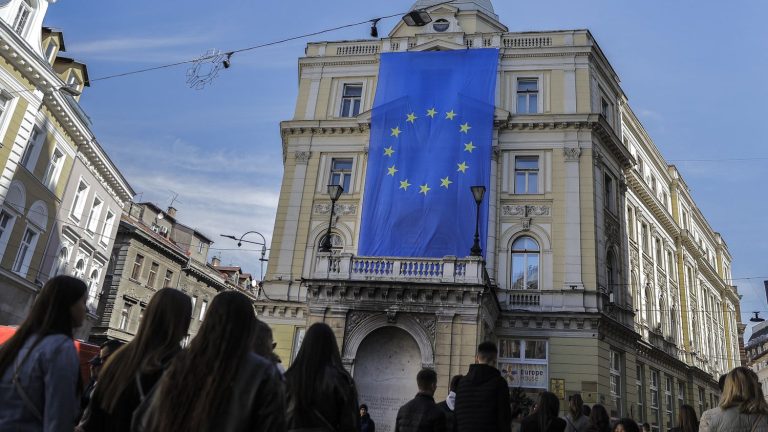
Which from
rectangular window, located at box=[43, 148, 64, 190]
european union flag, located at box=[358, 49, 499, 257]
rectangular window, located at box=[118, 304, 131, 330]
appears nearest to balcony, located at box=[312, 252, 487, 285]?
european union flag, located at box=[358, 49, 499, 257]

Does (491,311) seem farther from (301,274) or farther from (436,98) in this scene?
(436,98)

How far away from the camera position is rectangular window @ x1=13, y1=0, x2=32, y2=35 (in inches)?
1008

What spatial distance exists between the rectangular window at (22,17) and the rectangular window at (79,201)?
904cm

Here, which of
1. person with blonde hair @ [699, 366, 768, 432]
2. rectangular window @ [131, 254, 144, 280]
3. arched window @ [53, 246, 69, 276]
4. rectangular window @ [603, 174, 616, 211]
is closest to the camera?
person with blonde hair @ [699, 366, 768, 432]

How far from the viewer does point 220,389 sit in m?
3.09

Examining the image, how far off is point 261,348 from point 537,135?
2528cm

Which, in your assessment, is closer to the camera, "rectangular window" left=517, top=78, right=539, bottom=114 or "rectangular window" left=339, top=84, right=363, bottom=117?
"rectangular window" left=517, top=78, right=539, bottom=114

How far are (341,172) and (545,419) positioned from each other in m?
23.2

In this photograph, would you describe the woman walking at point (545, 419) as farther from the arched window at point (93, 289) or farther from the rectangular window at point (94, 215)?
the arched window at point (93, 289)

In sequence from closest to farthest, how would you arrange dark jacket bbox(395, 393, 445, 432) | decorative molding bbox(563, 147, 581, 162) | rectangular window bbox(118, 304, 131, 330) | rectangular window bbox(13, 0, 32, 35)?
dark jacket bbox(395, 393, 445, 432) → rectangular window bbox(13, 0, 32, 35) → decorative molding bbox(563, 147, 581, 162) → rectangular window bbox(118, 304, 131, 330)

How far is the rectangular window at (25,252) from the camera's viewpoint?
27203 mm

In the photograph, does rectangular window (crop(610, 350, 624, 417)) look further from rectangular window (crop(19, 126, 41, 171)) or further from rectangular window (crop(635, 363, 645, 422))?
rectangular window (crop(19, 126, 41, 171))

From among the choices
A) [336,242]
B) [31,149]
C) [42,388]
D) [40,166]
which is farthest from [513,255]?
[42,388]

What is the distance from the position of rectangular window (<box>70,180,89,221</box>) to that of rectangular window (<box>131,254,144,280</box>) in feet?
41.2
